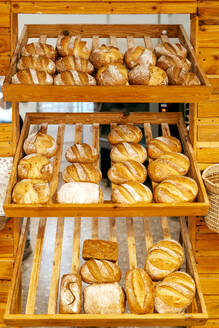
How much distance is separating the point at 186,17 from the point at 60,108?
2.24 meters

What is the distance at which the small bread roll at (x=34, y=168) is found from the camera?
2.02m

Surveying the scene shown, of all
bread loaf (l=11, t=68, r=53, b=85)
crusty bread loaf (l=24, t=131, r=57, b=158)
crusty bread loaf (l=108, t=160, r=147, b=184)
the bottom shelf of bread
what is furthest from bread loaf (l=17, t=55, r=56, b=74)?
the bottom shelf of bread

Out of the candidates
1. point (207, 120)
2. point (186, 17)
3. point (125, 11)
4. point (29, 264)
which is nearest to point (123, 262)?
point (29, 264)

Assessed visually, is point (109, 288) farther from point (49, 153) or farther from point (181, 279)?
point (49, 153)

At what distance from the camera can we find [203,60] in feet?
7.35

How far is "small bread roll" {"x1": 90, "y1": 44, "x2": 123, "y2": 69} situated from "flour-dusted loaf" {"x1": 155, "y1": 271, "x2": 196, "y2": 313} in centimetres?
102

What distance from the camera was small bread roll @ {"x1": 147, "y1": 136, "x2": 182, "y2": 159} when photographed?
2.16 meters

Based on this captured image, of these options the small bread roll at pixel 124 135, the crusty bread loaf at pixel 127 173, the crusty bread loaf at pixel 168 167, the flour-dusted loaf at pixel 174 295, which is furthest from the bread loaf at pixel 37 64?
the flour-dusted loaf at pixel 174 295

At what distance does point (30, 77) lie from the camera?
191 cm

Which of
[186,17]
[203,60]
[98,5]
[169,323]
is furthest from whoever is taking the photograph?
[186,17]

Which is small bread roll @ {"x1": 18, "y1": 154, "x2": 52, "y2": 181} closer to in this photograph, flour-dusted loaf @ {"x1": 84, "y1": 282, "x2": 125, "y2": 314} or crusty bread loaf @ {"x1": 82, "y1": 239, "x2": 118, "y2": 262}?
crusty bread loaf @ {"x1": 82, "y1": 239, "x2": 118, "y2": 262}

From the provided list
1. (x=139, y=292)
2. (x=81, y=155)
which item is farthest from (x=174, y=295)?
(x=81, y=155)

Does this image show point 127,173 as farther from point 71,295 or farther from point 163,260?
point 71,295

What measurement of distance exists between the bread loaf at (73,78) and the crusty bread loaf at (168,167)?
466mm
